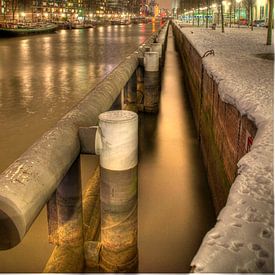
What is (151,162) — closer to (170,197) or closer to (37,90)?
(170,197)

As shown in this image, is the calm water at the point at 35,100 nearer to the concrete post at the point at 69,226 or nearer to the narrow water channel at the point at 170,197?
the concrete post at the point at 69,226

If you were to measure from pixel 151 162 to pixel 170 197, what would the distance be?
2046mm

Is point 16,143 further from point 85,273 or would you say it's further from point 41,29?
point 41,29

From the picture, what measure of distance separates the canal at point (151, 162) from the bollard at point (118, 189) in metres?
1.07

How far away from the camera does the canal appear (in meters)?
5.57

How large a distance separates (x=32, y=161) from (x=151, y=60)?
9.49 meters

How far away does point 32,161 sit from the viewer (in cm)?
293

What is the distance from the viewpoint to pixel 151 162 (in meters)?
9.53

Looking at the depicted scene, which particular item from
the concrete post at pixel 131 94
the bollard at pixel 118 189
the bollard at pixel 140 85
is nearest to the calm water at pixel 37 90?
the concrete post at pixel 131 94

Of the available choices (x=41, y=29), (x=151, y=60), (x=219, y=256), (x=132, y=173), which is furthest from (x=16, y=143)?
(x=41, y=29)

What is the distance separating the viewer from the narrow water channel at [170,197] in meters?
5.71

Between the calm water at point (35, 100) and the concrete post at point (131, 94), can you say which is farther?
the concrete post at point (131, 94)

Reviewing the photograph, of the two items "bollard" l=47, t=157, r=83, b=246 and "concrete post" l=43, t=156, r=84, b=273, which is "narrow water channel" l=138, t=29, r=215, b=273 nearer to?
"concrete post" l=43, t=156, r=84, b=273

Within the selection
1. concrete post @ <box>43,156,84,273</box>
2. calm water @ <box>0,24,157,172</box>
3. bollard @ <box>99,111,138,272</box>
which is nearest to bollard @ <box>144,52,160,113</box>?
calm water @ <box>0,24,157,172</box>
